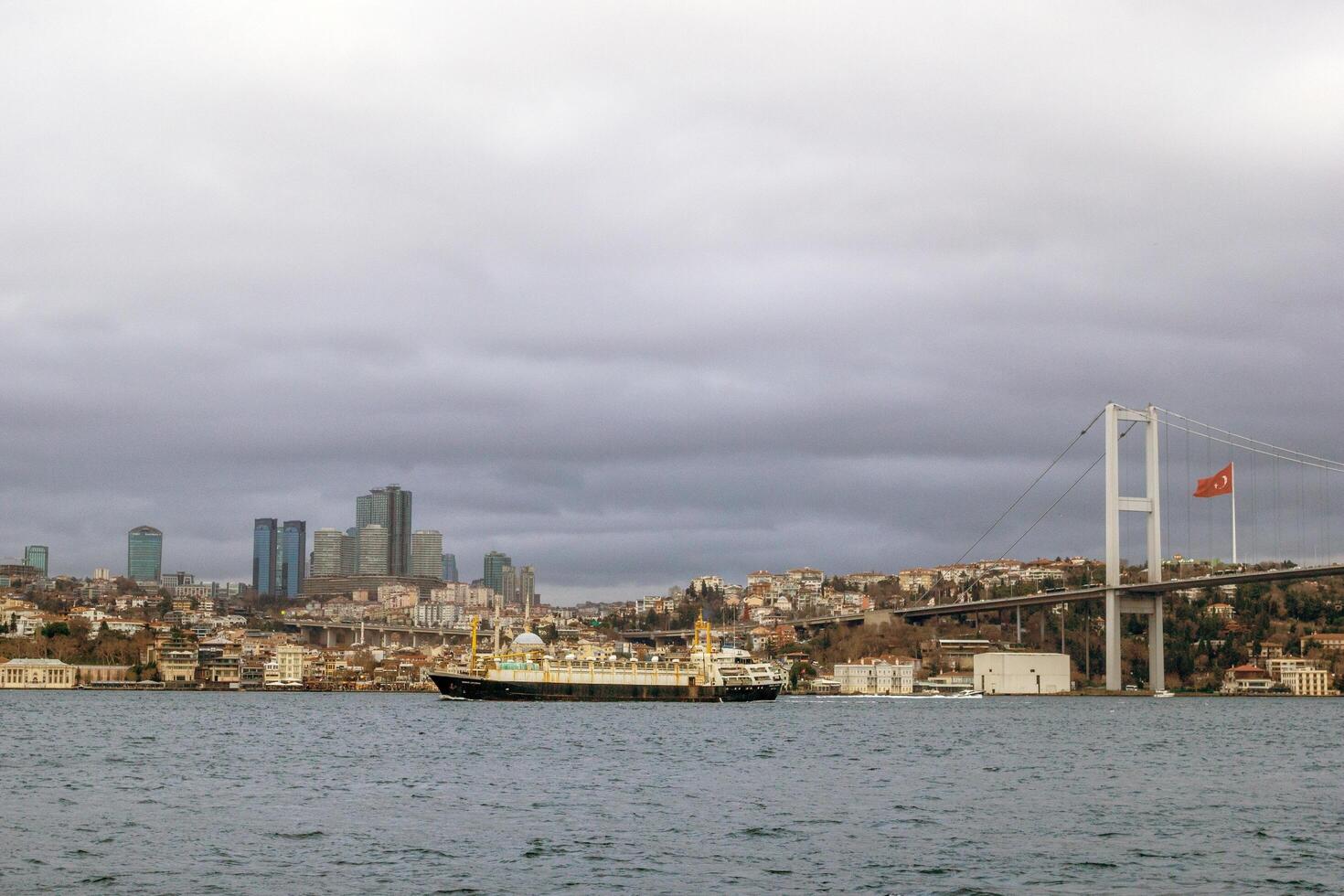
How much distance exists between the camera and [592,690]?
75.8m

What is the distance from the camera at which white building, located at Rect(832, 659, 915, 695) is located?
3725 inches

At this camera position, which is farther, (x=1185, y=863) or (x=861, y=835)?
(x=861, y=835)

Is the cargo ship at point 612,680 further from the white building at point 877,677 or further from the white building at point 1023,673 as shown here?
the white building at point 877,677

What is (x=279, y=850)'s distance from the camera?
17.9m

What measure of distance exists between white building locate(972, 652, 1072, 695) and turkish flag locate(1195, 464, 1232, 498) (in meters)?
24.1

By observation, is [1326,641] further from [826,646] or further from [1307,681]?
[826,646]

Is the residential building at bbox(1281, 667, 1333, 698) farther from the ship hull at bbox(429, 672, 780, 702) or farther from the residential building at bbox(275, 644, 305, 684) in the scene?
the residential building at bbox(275, 644, 305, 684)

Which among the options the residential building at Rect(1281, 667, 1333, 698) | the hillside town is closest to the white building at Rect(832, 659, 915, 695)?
the hillside town

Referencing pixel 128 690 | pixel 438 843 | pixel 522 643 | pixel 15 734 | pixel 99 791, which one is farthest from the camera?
pixel 128 690

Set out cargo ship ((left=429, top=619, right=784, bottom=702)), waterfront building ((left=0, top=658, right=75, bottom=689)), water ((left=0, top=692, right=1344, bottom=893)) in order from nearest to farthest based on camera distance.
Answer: water ((left=0, top=692, right=1344, bottom=893))
cargo ship ((left=429, top=619, right=784, bottom=702))
waterfront building ((left=0, top=658, right=75, bottom=689))

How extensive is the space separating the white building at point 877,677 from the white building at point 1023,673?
6.55m

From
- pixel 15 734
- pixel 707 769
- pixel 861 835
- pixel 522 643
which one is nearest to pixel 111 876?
pixel 861 835

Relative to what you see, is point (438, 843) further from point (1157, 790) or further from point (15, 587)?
point (15, 587)

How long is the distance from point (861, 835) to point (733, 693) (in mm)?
56892
